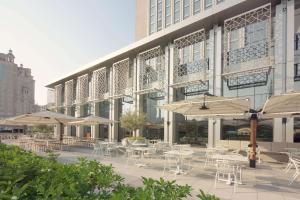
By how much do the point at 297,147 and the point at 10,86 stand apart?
98.3 meters

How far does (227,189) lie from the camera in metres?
7.34

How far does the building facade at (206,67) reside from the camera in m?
15.6

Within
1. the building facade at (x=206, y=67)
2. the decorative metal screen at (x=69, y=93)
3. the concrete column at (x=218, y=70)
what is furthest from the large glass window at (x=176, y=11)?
the decorative metal screen at (x=69, y=93)

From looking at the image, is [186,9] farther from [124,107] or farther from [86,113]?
[86,113]

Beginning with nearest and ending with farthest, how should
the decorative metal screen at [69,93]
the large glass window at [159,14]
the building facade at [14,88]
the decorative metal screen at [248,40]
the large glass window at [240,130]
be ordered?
the decorative metal screen at [248,40], the large glass window at [240,130], the large glass window at [159,14], the decorative metal screen at [69,93], the building facade at [14,88]

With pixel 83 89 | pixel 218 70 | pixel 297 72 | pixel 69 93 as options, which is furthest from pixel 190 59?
pixel 69 93

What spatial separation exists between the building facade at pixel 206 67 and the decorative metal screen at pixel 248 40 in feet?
0.21

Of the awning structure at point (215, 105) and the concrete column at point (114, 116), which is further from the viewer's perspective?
the concrete column at point (114, 116)

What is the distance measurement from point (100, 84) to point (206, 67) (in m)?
17.0

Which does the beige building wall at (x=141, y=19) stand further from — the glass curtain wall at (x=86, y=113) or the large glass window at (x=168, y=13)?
the glass curtain wall at (x=86, y=113)

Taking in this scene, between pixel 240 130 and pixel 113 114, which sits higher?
pixel 113 114

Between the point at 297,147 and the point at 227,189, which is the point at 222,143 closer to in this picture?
the point at 297,147

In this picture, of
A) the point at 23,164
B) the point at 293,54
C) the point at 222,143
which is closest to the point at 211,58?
the point at 293,54

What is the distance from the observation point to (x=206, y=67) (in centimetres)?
1989
